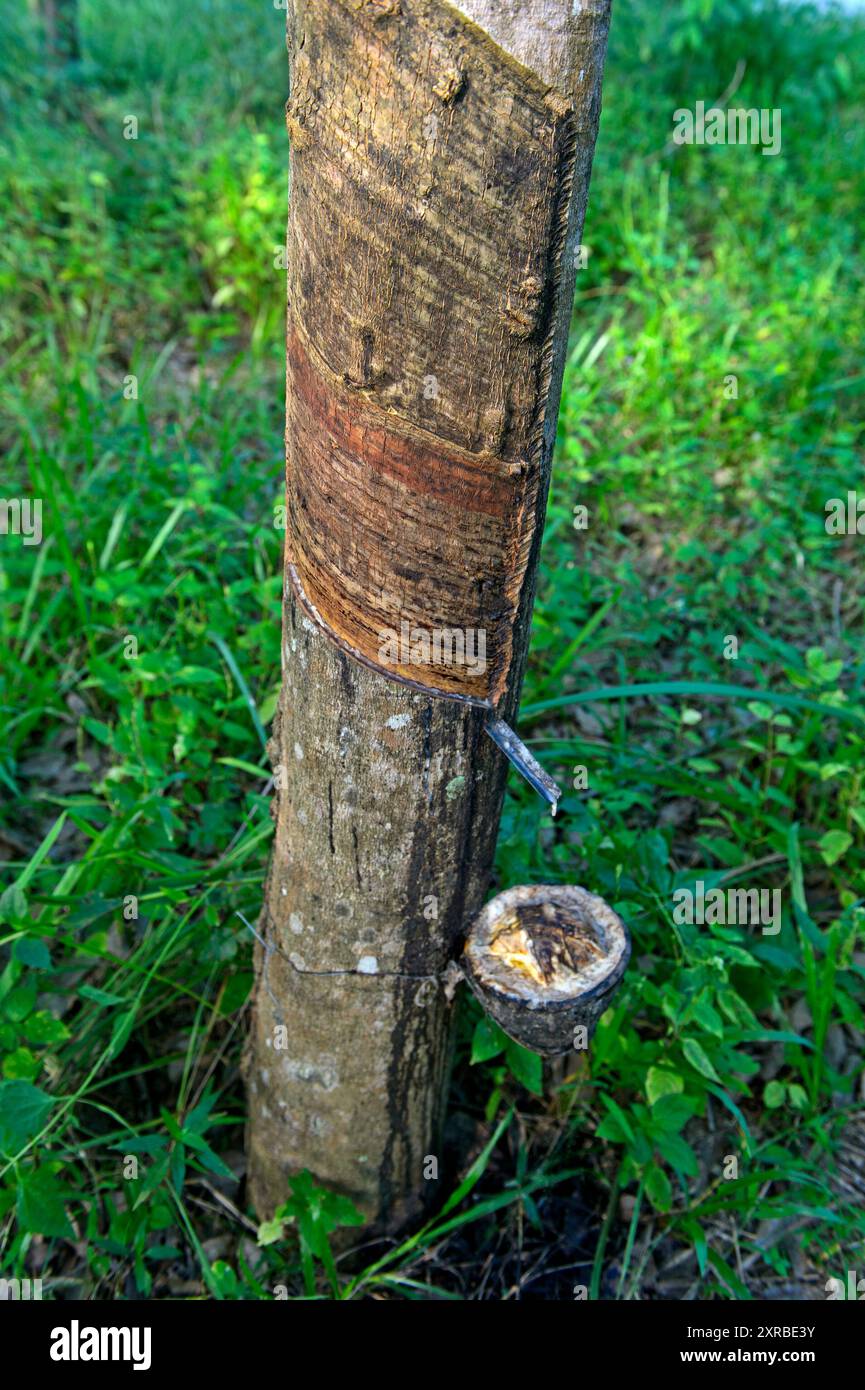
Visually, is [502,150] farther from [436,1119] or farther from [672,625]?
[672,625]

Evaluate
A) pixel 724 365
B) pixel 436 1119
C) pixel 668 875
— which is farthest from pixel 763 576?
pixel 436 1119

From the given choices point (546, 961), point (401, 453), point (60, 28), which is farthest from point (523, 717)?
point (60, 28)

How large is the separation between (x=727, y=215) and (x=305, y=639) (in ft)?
13.3

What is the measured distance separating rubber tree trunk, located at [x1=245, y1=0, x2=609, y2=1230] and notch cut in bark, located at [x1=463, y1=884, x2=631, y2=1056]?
65 mm

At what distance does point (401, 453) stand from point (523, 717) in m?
1.31

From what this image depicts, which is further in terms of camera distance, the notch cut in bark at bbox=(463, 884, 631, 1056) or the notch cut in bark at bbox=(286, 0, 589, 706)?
the notch cut in bark at bbox=(463, 884, 631, 1056)

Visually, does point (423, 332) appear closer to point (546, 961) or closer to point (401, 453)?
point (401, 453)

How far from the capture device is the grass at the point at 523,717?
75.8 inches

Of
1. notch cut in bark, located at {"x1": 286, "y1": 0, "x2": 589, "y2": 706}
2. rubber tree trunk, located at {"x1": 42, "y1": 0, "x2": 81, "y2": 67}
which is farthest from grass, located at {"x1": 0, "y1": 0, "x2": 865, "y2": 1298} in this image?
notch cut in bark, located at {"x1": 286, "y1": 0, "x2": 589, "y2": 706}

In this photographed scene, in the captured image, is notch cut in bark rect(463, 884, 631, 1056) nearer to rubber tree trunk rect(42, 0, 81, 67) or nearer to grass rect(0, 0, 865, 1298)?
grass rect(0, 0, 865, 1298)

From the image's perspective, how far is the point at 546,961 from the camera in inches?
59.9

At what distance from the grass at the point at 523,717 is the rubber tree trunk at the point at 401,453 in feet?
1.01

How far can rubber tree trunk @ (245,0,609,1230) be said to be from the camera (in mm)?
997

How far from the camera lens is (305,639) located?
4.61ft
